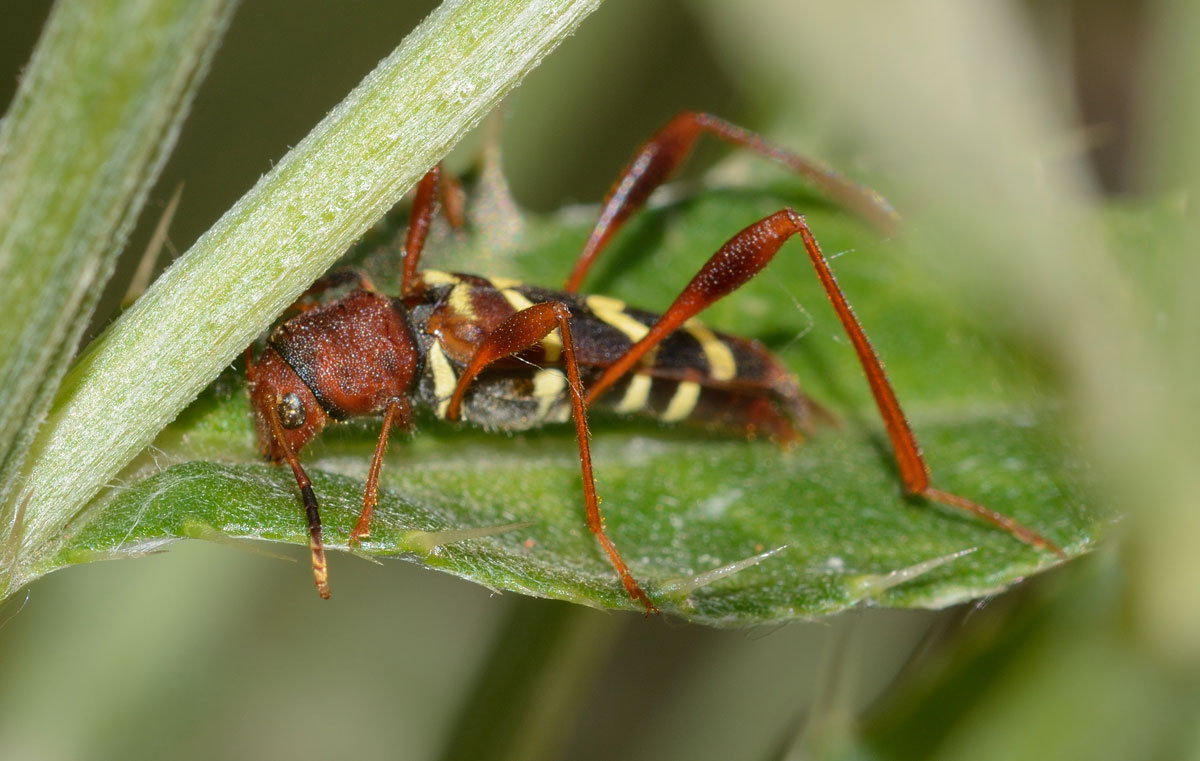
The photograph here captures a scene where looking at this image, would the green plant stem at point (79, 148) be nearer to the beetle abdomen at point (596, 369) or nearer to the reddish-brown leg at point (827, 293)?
the beetle abdomen at point (596, 369)

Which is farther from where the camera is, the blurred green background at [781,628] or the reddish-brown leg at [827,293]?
the reddish-brown leg at [827,293]

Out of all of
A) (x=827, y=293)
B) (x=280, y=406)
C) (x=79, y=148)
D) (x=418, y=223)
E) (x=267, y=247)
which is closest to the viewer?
(x=79, y=148)

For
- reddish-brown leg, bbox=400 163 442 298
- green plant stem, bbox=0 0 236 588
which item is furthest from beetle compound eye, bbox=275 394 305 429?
green plant stem, bbox=0 0 236 588

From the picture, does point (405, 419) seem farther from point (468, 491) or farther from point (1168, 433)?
point (1168, 433)

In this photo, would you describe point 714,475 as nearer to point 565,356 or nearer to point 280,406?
point 565,356

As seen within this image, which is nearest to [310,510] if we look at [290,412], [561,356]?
[290,412]

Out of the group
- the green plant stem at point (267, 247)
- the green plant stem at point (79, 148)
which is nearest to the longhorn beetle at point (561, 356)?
the green plant stem at point (267, 247)
